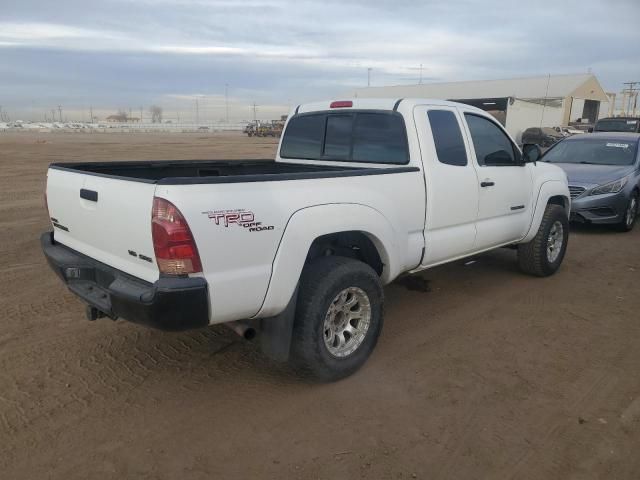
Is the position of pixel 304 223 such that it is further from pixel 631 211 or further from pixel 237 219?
pixel 631 211

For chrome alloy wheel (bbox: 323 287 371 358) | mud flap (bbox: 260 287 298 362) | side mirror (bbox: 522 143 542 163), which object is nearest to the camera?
mud flap (bbox: 260 287 298 362)

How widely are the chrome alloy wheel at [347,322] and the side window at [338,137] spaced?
1542 mm

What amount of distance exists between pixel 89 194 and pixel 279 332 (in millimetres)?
1470

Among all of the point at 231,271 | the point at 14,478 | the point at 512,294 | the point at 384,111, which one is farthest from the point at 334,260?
the point at 512,294

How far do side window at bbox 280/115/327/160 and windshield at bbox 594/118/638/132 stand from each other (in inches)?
910

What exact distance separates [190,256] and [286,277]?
0.65 metres

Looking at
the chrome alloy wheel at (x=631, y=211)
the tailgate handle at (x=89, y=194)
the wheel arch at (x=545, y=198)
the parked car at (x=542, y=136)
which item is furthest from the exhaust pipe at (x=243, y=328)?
the parked car at (x=542, y=136)

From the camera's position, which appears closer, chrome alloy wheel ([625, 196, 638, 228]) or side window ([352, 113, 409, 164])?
side window ([352, 113, 409, 164])

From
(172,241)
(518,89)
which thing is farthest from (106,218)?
(518,89)

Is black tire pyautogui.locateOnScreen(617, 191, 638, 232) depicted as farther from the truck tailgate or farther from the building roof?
the building roof

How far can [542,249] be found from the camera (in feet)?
19.2

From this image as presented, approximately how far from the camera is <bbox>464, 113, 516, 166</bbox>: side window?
4867mm

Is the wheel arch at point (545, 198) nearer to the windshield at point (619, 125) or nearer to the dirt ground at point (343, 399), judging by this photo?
the dirt ground at point (343, 399)

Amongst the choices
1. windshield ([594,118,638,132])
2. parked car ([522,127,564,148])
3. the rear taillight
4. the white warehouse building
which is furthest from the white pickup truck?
the white warehouse building
